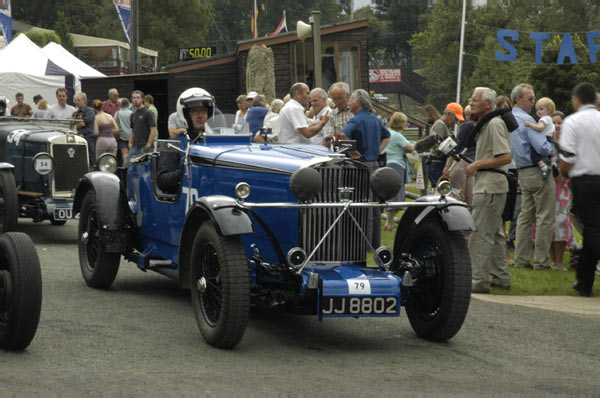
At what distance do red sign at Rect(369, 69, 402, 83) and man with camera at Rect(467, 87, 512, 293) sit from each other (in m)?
89.0

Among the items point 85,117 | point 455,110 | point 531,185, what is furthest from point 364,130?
point 85,117

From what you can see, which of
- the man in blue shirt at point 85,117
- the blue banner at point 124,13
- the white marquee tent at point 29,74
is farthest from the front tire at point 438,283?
the white marquee tent at point 29,74

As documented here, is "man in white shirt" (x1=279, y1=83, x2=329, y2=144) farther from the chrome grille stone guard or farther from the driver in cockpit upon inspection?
the chrome grille stone guard

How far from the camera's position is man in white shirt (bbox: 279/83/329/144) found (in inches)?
420

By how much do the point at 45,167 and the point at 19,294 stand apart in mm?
7424

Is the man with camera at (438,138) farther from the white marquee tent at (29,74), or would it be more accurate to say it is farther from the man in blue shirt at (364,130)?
the white marquee tent at (29,74)

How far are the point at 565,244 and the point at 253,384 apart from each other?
22.5ft

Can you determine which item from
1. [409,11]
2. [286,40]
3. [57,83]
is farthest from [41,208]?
[409,11]

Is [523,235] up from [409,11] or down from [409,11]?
down

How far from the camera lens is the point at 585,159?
7.69 meters

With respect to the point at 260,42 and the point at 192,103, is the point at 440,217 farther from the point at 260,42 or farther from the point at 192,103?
the point at 260,42

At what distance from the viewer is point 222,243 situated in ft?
20.5

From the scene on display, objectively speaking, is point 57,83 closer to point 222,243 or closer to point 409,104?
point 222,243

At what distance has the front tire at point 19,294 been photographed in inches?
226
